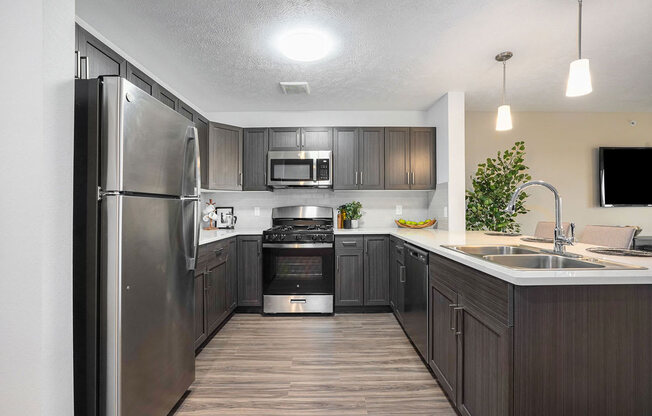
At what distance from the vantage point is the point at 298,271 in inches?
140

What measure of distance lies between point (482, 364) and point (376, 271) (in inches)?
83.9

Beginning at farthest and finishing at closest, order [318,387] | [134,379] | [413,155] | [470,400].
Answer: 1. [413,155]
2. [318,387]
3. [470,400]
4. [134,379]

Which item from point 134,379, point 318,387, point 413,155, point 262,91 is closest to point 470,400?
point 318,387

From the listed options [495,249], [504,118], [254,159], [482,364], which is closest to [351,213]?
[254,159]

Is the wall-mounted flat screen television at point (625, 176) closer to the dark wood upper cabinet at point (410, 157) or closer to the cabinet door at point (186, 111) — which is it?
the dark wood upper cabinet at point (410, 157)

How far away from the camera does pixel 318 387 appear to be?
2.09 meters

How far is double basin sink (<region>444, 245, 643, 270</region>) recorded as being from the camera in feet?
4.49

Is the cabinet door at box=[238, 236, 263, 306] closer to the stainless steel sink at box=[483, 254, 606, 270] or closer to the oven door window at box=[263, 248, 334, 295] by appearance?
the oven door window at box=[263, 248, 334, 295]

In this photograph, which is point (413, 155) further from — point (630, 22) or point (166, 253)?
point (166, 253)

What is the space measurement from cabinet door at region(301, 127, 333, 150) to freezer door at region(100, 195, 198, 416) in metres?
2.15

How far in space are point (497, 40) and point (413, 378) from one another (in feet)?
8.17

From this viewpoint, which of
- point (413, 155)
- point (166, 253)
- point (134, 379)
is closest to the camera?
point (134, 379)

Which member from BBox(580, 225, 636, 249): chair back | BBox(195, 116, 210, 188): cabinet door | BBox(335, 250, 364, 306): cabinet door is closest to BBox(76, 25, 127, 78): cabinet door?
BBox(195, 116, 210, 188): cabinet door

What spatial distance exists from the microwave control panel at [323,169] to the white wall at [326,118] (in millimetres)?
614
